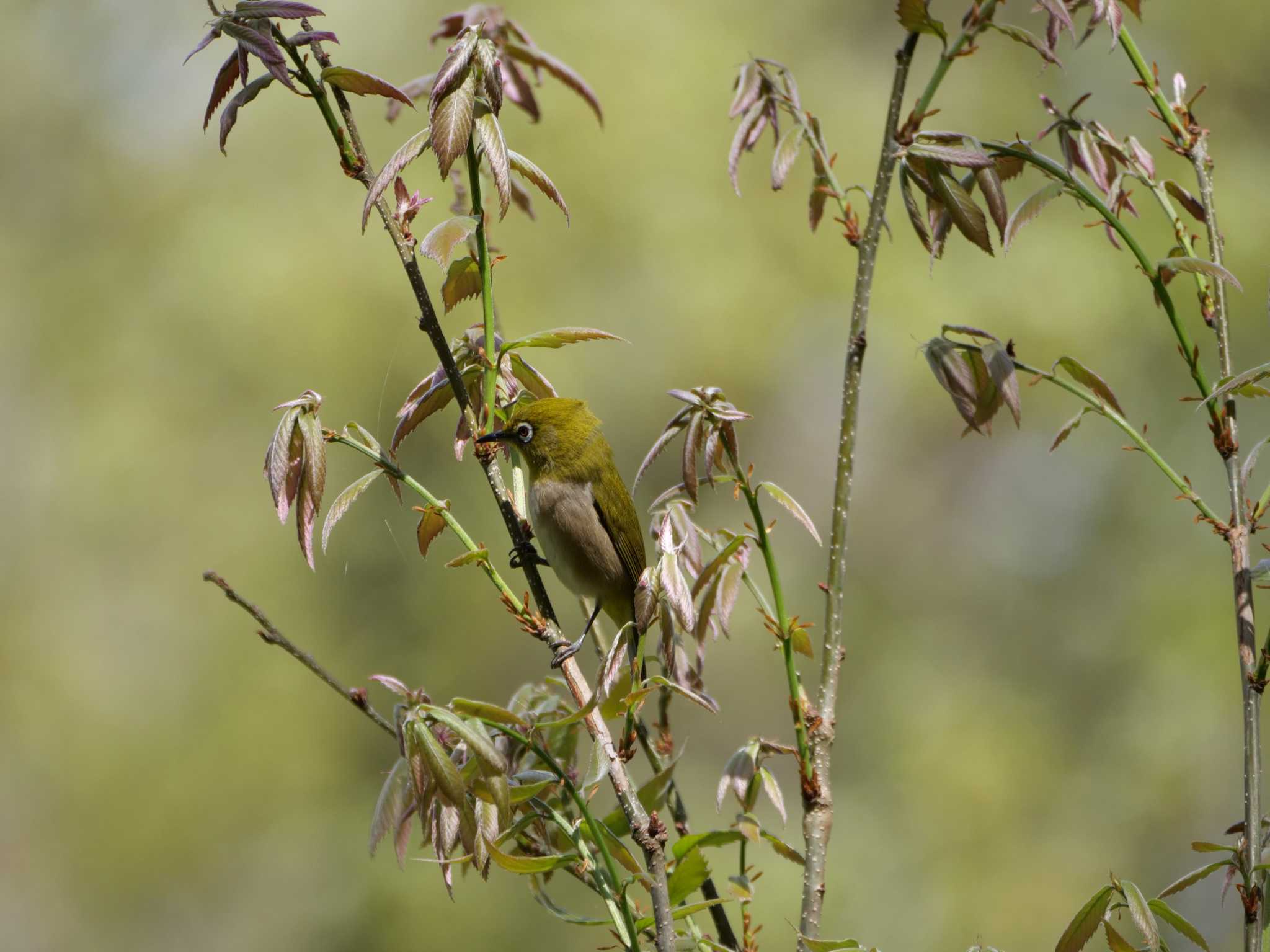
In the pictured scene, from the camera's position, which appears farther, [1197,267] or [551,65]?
[551,65]

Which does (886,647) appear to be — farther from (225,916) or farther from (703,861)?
(703,861)

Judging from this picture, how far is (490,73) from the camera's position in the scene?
94cm

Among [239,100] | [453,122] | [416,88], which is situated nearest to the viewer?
[453,122]

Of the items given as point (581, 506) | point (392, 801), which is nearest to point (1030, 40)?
point (392, 801)

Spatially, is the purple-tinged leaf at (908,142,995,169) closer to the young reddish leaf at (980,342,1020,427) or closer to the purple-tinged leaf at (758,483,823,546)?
the young reddish leaf at (980,342,1020,427)

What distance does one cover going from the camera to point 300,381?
16.5 ft

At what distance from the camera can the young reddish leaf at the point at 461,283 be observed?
3.74ft

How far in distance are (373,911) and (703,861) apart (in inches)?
173

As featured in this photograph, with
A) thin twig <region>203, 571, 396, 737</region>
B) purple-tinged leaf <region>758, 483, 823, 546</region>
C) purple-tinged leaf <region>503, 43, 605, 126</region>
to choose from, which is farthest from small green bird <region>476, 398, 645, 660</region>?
purple-tinged leaf <region>758, 483, 823, 546</region>

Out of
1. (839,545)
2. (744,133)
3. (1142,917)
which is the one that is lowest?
(1142,917)

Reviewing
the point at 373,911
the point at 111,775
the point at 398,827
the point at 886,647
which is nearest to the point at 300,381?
the point at 111,775

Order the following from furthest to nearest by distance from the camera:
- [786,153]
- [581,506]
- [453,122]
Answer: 1. [581,506]
2. [786,153]
3. [453,122]

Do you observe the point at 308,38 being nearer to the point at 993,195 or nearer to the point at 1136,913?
the point at 993,195

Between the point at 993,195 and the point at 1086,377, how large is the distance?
22 centimetres
